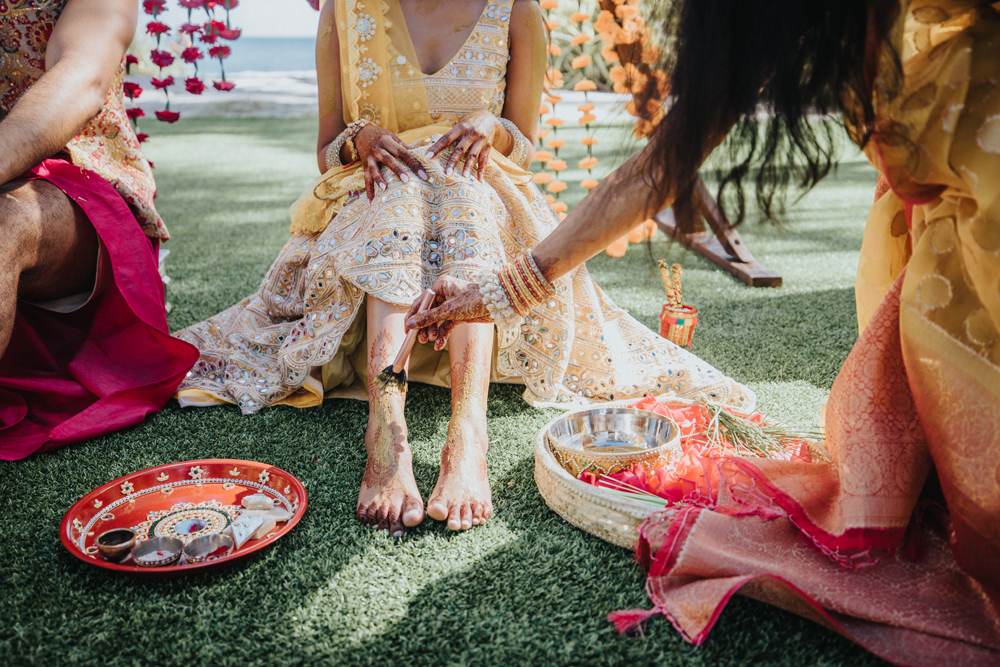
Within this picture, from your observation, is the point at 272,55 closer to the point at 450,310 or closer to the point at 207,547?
the point at 450,310

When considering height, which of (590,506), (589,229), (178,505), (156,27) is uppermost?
(156,27)

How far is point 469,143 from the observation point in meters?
1.89

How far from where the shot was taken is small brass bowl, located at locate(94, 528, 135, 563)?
1.18 m

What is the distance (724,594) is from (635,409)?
0.63 metres

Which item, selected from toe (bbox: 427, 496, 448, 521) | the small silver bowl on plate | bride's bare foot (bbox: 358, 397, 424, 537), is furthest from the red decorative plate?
the small silver bowl on plate

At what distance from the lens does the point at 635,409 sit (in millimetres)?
1626

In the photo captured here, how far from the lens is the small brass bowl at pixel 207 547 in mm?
1205

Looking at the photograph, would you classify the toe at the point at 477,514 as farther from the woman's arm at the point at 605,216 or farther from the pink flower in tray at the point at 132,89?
the pink flower in tray at the point at 132,89

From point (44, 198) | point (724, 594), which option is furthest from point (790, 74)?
point (44, 198)

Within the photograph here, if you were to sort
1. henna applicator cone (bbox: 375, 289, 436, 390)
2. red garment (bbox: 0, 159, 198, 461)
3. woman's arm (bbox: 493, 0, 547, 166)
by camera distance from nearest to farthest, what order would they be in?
henna applicator cone (bbox: 375, 289, 436, 390) → red garment (bbox: 0, 159, 198, 461) → woman's arm (bbox: 493, 0, 547, 166)

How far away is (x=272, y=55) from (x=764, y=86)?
187 ft

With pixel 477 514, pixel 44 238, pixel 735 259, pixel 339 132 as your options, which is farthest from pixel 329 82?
pixel 735 259

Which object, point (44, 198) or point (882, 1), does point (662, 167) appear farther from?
point (44, 198)

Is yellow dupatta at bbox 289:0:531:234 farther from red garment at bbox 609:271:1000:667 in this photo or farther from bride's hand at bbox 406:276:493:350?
red garment at bbox 609:271:1000:667
